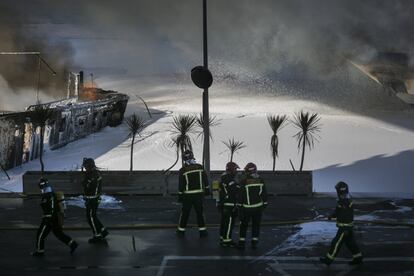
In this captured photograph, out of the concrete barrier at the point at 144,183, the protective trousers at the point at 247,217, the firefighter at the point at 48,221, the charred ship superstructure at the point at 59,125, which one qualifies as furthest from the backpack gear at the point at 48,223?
the charred ship superstructure at the point at 59,125

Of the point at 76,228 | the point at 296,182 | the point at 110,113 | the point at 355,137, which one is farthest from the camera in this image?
the point at 110,113

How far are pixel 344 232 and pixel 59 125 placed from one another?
62.7 ft

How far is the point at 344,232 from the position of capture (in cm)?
884

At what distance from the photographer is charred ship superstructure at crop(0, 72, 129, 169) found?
20.7 meters

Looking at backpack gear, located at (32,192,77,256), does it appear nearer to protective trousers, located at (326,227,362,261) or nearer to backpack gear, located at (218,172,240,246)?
backpack gear, located at (218,172,240,246)

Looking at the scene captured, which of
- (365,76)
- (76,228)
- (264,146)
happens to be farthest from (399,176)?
(365,76)

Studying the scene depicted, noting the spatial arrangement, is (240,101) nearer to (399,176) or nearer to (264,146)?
(264,146)

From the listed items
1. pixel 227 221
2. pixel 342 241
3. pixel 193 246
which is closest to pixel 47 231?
pixel 193 246

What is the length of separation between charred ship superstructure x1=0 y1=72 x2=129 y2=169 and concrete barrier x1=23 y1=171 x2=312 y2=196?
17.2 ft

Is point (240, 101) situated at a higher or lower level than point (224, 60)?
lower

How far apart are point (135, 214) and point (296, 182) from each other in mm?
5036

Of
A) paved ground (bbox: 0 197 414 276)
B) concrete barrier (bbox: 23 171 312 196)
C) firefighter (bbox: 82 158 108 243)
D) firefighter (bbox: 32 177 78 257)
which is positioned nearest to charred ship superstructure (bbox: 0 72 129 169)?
concrete barrier (bbox: 23 171 312 196)

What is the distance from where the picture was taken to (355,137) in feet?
96.2

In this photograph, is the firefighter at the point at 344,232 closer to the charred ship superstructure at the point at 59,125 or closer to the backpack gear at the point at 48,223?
the backpack gear at the point at 48,223
